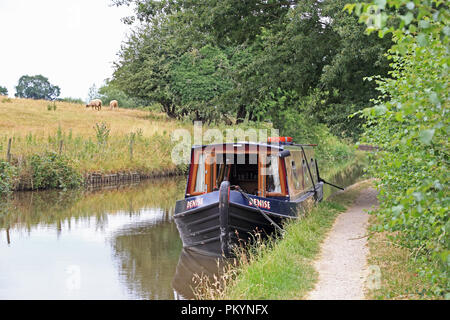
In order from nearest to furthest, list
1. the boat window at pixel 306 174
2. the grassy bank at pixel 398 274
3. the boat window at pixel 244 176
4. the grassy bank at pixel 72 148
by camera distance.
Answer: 1. the grassy bank at pixel 398 274
2. the boat window at pixel 244 176
3. the boat window at pixel 306 174
4. the grassy bank at pixel 72 148

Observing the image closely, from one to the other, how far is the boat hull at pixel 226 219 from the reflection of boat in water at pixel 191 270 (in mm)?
139

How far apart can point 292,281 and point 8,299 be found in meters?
4.13

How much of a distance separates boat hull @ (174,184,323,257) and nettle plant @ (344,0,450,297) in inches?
109

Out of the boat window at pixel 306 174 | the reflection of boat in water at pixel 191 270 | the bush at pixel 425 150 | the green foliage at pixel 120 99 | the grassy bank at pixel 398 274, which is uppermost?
the green foliage at pixel 120 99

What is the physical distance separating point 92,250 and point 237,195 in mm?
3536

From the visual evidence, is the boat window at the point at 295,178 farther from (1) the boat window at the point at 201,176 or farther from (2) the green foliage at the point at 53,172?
(2) the green foliage at the point at 53,172

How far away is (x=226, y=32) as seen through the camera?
623 inches

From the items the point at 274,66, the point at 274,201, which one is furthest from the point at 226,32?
the point at 274,201

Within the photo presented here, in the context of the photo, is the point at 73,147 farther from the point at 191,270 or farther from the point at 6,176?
the point at 191,270

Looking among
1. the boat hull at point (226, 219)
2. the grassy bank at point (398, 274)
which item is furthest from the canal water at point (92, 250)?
the grassy bank at point (398, 274)

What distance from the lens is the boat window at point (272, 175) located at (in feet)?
35.5

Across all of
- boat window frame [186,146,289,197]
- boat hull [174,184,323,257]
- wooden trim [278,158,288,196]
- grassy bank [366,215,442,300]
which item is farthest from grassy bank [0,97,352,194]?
grassy bank [366,215,442,300]

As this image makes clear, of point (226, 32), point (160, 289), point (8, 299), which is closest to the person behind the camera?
point (8, 299)
